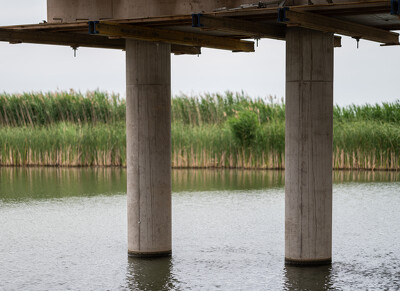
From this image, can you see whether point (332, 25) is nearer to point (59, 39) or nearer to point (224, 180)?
point (59, 39)

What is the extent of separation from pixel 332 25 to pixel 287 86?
1199 millimetres

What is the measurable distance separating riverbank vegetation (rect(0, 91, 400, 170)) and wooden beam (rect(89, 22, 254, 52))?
40.5 feet

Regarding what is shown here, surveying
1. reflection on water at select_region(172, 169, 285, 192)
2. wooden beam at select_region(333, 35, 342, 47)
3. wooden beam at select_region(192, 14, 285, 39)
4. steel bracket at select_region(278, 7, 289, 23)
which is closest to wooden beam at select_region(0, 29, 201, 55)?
wooden beam at select_region(192, 14, 285, 39)

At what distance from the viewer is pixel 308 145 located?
12.5m

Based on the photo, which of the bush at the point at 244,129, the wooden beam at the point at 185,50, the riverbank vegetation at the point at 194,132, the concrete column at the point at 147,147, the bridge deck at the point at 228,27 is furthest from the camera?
the bush at the point at 244,129

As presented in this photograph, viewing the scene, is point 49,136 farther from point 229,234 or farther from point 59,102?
point 229,234

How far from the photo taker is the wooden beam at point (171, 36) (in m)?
12.7

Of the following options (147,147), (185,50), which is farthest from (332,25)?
(185,50)

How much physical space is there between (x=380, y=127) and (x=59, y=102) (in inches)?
532

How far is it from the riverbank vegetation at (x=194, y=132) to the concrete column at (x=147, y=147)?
14167 mm

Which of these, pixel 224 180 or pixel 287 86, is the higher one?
pixel 287 86

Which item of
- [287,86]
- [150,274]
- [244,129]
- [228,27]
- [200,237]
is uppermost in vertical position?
[228,27]

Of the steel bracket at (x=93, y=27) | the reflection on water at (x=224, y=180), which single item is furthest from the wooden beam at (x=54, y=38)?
the reflection on water at (x=224, y=180)

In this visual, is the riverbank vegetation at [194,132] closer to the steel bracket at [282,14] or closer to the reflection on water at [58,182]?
the reflection on water at [58,182]
